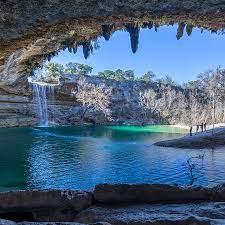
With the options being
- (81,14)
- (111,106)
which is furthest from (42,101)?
(81,14)

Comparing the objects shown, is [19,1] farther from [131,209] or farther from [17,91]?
[17,91]

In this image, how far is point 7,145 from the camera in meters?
32.6

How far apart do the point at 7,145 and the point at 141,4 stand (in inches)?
1067

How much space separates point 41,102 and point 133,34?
157 ft

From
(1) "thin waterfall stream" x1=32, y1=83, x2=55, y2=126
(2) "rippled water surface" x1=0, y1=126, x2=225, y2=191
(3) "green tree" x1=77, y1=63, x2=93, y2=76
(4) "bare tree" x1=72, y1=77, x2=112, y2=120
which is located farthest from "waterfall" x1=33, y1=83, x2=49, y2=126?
(3) "green tree" x1=77, y1=63, x2=93, y2=76

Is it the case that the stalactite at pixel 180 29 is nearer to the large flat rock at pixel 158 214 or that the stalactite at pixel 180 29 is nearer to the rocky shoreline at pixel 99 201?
the rocky shoreline at pixel 99 201

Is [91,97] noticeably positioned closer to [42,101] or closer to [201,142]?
[42,101]

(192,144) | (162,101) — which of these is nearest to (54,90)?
(162,101)

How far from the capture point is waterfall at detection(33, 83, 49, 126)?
2222 inches

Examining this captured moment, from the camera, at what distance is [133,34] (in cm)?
1033

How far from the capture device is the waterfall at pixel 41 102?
56.4m

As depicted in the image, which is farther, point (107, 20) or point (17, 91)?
point (17, 91)

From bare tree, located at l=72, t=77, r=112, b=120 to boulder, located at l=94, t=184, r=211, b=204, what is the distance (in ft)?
178

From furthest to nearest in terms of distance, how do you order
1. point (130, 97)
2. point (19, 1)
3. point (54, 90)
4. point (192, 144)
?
point (130, 97)
point (54, 90)
point (192, 144)
point (19, 1)
